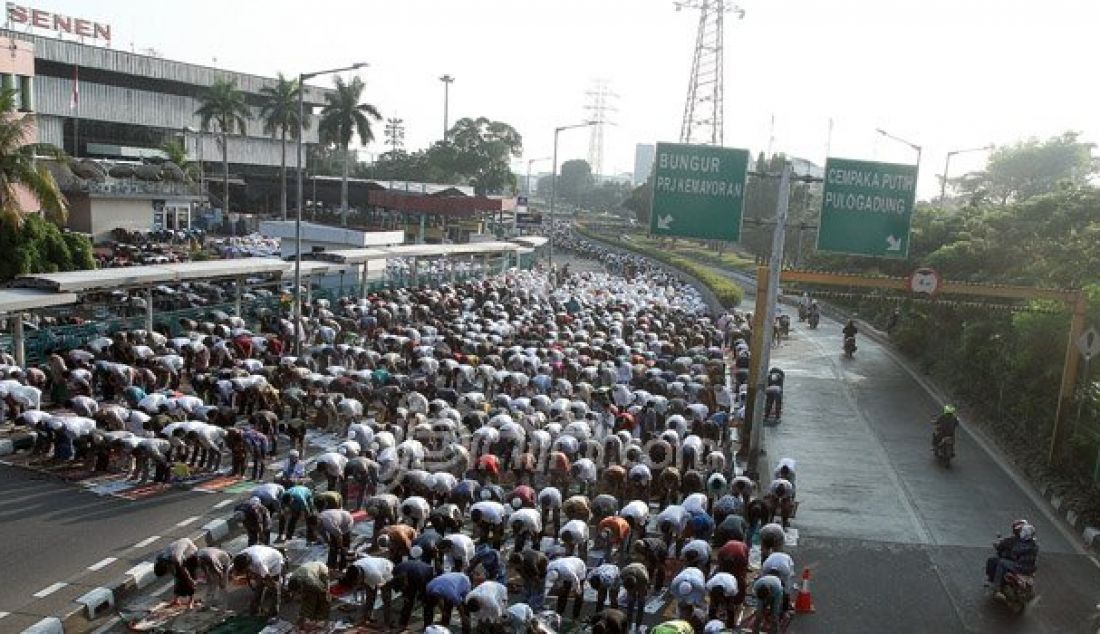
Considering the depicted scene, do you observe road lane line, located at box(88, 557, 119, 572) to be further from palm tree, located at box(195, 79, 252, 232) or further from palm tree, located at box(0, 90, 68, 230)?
palm tree, located at box(195, 79, 252, 232)

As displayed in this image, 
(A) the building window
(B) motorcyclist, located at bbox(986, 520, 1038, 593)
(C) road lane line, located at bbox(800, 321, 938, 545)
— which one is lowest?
(C) road lane line, located at bbox(800, 321, 938, 545)

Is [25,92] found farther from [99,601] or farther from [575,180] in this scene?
[575,180]

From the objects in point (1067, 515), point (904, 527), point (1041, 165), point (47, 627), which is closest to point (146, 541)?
point (47, 627)

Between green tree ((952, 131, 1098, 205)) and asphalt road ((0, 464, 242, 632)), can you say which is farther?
green tree ((952, 131, 1098, 205))

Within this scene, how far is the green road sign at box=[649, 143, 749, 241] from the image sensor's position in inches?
734

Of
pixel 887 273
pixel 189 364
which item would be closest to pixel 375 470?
pixel 189 364

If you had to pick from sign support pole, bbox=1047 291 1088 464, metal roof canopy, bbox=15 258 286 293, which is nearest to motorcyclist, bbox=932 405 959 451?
sign support pole, bbox=1047 291 1088 464

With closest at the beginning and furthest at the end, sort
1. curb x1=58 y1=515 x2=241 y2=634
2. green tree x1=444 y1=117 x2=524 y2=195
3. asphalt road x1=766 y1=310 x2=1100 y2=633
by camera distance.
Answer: curb x1=58 y1=515 x2=241 y2=634
asphalt road x1=766 y1=310 x2=1100 y2=633
green tree x1=444 y1=117 x2=524 y2=195

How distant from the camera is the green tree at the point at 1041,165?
64062 mm

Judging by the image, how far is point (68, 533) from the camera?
13797 millimetres

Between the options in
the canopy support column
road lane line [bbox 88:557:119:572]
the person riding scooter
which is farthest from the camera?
the person riding scooter

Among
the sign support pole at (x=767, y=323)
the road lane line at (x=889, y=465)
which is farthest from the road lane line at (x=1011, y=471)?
the sign support pole at (x=767, y=323)

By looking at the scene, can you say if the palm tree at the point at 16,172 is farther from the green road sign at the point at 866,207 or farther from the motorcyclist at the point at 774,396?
the green road sign at the point at 866,207

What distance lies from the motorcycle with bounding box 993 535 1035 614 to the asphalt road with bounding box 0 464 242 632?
1154 centimetres
